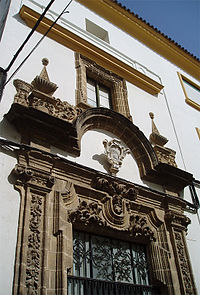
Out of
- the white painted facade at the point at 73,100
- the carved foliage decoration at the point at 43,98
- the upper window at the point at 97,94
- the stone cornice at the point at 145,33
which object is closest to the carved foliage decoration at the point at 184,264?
the white painted facade at the point at 73,100

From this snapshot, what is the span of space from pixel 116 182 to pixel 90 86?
2921mm

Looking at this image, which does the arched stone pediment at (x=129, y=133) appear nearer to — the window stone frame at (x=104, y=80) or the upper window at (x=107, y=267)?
the window stone frame at (x=104, y=80)

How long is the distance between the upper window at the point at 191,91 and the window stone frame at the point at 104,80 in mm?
3136

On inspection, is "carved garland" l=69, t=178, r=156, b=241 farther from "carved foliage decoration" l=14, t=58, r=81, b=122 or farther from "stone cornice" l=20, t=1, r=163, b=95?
"stone cornice" l=20, t=1, r=163, b=95

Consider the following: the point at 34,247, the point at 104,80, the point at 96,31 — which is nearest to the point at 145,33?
the point at 96,31

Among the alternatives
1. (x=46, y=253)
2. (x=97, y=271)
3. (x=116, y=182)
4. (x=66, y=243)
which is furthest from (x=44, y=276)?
(x=116, y=182)

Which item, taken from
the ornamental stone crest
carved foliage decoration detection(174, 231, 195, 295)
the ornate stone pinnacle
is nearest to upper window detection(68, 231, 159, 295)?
carved foliage decoration detection(174, 231, 195, 295)

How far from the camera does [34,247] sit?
16.2ft

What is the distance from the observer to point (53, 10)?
908cm

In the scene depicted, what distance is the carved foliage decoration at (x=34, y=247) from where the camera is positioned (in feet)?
15.2

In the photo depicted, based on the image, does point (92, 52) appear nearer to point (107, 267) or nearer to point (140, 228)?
point (140, 228)

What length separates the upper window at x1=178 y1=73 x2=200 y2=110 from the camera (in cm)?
1147

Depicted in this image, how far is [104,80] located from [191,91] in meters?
4.57

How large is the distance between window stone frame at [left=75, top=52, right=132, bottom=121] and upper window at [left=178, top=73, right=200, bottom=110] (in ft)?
10.3
